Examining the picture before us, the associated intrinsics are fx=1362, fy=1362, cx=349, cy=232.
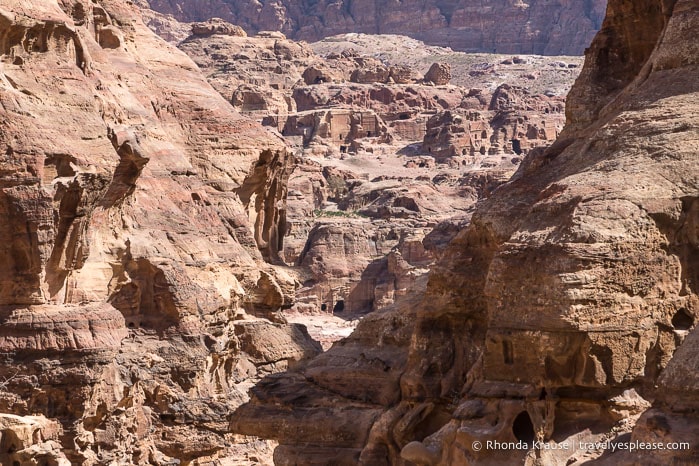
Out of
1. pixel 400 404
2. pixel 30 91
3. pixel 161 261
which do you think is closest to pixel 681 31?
pixel 400 404

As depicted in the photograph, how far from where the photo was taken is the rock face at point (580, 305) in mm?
14242

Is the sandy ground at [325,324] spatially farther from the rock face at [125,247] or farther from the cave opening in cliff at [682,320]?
the cave opening in cliff at [682,320]

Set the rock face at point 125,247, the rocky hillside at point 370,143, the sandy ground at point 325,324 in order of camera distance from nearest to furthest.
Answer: the rock face at point 125,247 → the sandy ground at point 325,324 → the rocky hillside at point 370,143

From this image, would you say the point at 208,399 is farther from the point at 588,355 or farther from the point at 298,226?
the point at 298,226

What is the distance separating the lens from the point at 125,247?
28.8 m

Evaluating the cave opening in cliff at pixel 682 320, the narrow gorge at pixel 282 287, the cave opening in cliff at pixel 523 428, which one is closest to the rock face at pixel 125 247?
the narrow gorge at pixel 282 287

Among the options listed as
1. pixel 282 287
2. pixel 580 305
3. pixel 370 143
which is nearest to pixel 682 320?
pixel 580 305

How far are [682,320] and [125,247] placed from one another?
16202 mm

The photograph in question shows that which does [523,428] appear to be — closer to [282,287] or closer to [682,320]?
[682,320]

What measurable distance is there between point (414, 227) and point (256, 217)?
1719 inches

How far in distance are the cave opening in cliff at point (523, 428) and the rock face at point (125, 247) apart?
11039 mm

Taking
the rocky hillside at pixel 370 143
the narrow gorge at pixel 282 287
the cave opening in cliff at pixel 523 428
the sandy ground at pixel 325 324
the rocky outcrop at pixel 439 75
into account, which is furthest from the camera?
the rocky outcrop at pixel 439 75

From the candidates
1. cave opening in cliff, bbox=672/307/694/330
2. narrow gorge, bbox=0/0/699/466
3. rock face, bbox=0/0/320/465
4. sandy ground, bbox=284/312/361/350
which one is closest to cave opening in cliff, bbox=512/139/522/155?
sandy ground, bbox=284/312/361/350

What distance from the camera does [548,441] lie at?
1467 cm
